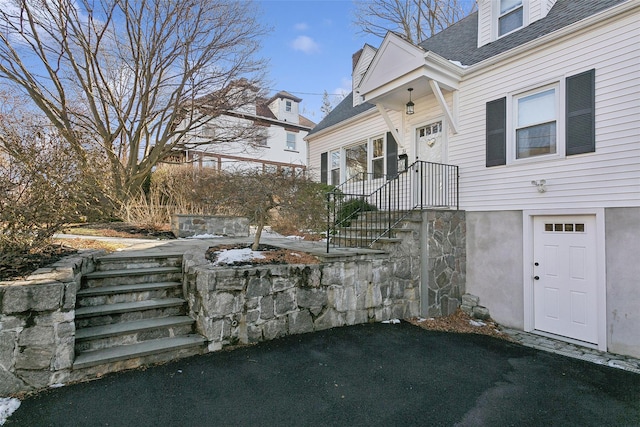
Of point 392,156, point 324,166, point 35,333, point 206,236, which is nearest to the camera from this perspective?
point 35,333

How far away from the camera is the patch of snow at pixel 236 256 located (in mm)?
4273

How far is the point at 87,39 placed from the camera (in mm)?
10203

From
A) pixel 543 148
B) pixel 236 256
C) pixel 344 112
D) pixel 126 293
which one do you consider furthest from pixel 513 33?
pixel 126 293

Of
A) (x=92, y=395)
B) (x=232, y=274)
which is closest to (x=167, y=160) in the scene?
(x=232, y=274)

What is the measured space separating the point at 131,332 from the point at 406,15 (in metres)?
15.0

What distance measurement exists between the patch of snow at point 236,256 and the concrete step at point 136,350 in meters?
1.00

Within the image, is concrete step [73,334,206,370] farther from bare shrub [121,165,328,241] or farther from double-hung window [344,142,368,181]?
double-hung window [344,142,368,181]

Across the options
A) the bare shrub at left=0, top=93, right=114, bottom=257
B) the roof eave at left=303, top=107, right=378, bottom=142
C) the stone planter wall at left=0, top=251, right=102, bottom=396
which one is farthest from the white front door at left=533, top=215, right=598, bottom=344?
the bare shrub at left=0, top=93, right=114, bottom=257

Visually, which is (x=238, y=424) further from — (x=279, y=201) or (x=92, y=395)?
(x=279, y=201)

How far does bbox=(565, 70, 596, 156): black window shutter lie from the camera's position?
466cm

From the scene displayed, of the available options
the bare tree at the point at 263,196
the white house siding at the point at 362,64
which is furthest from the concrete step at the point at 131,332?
the white house siding at the point at 362,64

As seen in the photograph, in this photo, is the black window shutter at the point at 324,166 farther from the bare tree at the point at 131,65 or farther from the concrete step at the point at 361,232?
the bare tree at the point at 131,65

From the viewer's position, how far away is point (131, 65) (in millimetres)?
11055

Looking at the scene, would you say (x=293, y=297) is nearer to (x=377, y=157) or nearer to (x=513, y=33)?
(x=377, y=157)
